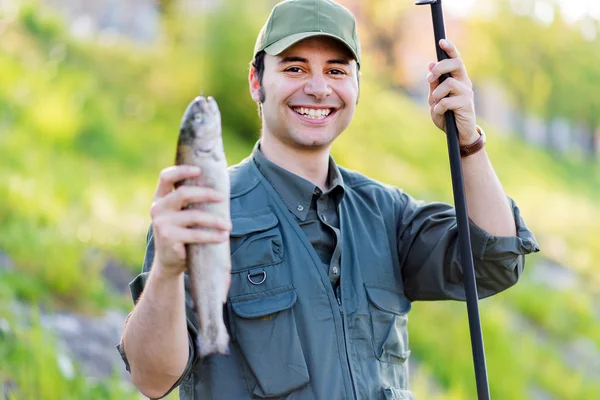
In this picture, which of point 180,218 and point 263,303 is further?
point 263,303

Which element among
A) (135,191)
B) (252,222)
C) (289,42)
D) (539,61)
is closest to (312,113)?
(289,42)

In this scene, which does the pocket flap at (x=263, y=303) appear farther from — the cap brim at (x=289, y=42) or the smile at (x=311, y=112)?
the cap brim at (x=289, y=42)

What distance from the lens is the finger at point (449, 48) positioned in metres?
2.46

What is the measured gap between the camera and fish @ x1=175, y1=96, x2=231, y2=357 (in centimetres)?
176

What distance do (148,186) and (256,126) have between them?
8.60ft

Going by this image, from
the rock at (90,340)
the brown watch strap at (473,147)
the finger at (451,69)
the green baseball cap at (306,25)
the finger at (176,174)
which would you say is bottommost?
the rock at (90,340)

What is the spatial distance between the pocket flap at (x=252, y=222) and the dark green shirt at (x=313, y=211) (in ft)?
0.30

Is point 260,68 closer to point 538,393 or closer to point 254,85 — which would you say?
point 254,85

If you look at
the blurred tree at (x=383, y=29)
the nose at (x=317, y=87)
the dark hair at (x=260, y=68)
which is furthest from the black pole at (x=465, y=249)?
the blurred tree at (x=383, y=29)

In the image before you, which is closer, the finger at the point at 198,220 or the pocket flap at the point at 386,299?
the finger at the point at 198,220

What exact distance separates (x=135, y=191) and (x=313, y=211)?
4550 millimetres

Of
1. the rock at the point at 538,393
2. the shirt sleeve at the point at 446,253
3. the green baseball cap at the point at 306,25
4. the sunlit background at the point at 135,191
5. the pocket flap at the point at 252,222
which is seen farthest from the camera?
the rock at the point at 538,393

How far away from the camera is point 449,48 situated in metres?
2.46

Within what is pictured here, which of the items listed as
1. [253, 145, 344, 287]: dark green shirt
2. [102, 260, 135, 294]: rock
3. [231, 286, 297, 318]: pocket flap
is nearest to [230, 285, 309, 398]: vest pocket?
[231, 286, 297, 318]: pocket flap
